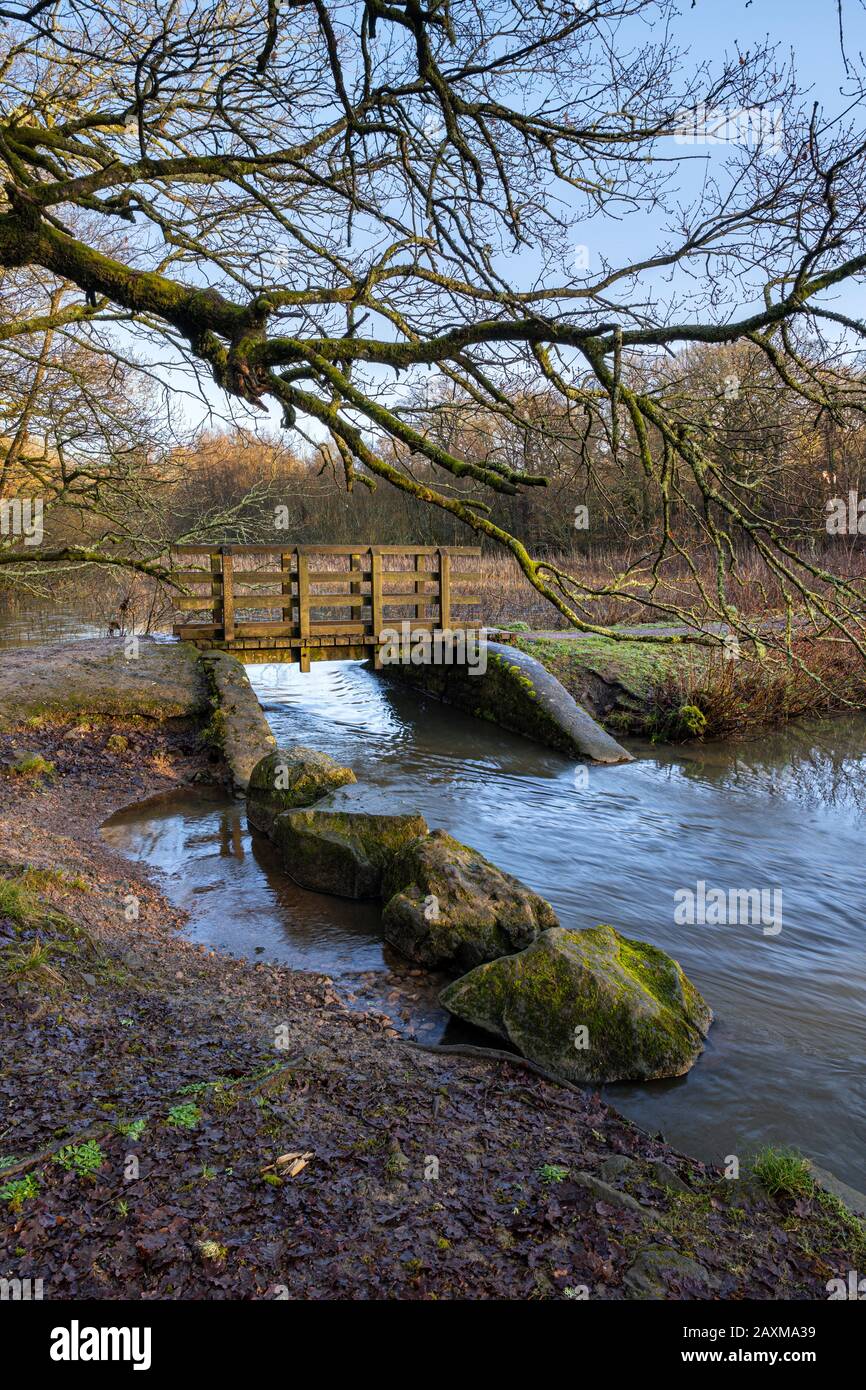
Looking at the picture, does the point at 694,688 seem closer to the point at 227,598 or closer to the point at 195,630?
the point at 227,598

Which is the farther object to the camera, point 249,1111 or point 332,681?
point 332,681

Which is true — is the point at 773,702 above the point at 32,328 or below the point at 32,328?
below

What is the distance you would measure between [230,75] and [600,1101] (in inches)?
246

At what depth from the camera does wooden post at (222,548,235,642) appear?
47.2 feet

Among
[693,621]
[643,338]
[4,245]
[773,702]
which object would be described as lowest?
[773,702]

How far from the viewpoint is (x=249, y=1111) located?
331 centimetres

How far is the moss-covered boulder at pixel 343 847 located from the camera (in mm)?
6773

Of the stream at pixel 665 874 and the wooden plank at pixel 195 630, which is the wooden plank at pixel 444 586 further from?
the wooden plank at pixel 195 630

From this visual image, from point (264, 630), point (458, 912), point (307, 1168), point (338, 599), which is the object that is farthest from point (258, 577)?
point (307, 1168)

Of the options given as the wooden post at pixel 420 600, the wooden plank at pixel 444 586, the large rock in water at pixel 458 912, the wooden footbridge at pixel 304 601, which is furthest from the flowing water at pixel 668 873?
the wooden post at pixel 420 600

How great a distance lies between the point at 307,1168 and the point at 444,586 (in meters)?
13.9

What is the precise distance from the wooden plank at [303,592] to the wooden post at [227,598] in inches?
49.2
